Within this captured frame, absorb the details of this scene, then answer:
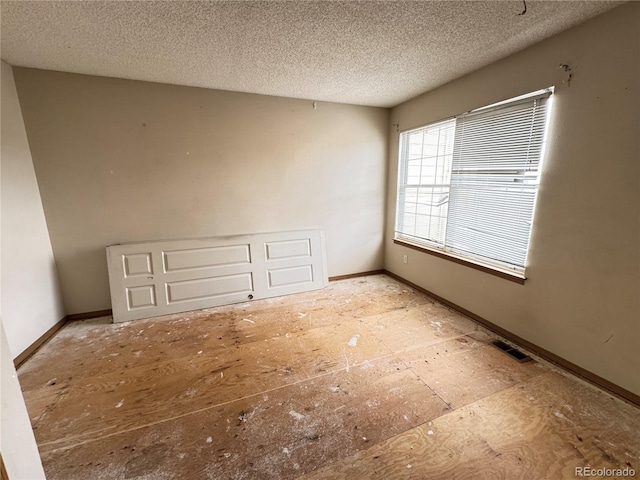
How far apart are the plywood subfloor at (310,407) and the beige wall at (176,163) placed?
1075 mm

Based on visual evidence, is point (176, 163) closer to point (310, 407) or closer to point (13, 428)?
point (13, 428)

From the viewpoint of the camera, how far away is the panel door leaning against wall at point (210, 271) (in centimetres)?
284

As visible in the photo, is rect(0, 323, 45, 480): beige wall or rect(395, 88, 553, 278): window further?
rect(395, 88, 553, 278): window

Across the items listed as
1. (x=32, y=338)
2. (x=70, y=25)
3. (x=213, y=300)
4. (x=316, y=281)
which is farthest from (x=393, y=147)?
(x=32, y=338)

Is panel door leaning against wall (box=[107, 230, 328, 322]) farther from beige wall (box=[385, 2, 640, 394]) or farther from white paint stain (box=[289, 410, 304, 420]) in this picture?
beige wall (box=[385, 2, 640, 394])

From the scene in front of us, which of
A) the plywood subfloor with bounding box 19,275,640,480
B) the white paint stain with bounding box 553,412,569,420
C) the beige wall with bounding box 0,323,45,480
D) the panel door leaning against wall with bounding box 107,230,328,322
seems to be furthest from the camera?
the panel door leaning against wall with bounding box 107,230,328,322

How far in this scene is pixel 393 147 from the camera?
12.5 ft

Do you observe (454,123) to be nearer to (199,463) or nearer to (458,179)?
(458,179)

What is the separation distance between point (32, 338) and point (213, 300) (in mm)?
1500

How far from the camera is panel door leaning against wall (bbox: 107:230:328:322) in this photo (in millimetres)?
2842

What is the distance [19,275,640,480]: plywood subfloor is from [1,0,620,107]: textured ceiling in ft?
8.04

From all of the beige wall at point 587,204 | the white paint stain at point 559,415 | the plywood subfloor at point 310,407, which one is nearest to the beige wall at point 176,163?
the plywood subfloor at point 310,407

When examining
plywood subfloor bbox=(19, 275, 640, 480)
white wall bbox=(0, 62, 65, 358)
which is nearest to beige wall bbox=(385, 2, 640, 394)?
plywood subfloor bbox=(19, 275, 640, 480)

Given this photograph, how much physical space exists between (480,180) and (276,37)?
2.20 m
